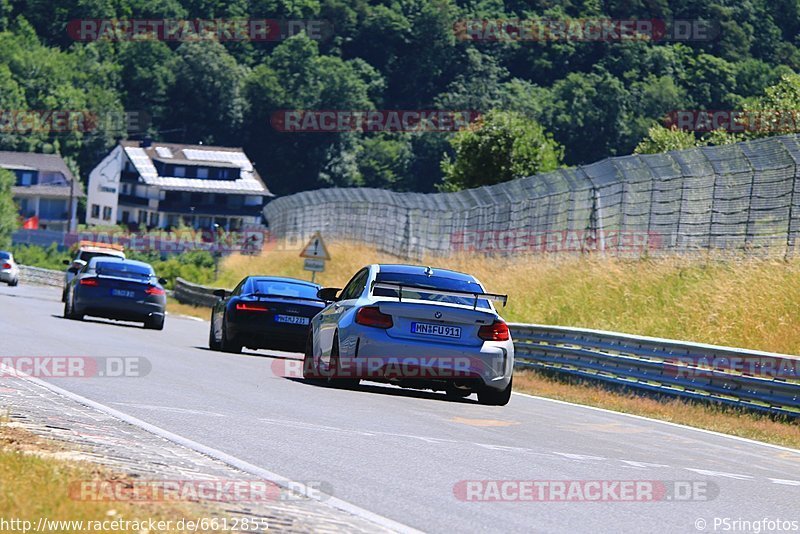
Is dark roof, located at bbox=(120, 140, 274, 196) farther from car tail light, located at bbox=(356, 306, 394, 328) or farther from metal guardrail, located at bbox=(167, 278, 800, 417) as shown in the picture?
car tail light, located at bbox=(356, 306, 394, 328)

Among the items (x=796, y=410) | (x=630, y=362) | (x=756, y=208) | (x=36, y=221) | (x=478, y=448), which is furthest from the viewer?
(x=36, y=221)

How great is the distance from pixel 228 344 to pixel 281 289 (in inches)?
41.7

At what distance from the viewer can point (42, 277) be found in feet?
236

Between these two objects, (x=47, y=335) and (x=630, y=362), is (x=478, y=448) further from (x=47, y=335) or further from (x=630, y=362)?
(x=47, y=335)

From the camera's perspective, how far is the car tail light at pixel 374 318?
1596 cm

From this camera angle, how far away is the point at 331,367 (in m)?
16.7

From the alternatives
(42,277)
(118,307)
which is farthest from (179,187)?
(118,307)

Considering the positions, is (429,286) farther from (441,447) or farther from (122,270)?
(122,270)

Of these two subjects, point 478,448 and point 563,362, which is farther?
point 563,362

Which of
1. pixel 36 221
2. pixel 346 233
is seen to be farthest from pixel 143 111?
pixel 346 233

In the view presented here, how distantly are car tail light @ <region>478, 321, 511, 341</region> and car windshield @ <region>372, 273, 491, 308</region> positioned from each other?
0.97 feet

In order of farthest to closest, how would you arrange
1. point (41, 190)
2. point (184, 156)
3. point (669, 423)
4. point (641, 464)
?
point (41, 190)
point (184, 156)
point (669, 423)
point (641, 464)

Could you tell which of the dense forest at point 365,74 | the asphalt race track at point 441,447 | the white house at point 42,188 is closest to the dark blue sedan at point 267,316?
the asphalt race track at point 441,447

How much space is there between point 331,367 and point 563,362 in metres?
5.92
